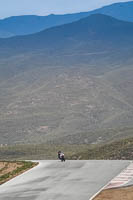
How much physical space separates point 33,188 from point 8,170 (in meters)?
12.0

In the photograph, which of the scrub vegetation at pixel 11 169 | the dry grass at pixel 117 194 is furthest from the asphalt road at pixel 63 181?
the scrub vegetation at pixel 11 169

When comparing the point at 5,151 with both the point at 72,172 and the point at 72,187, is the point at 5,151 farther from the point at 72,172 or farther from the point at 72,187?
the point at 72,187

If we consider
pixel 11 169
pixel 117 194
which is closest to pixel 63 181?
pixel 117 194

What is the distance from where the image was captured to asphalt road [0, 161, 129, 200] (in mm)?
36938

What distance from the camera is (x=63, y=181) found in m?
41.8

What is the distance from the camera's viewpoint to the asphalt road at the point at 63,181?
3694 cm

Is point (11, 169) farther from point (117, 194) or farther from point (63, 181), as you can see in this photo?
point (117, 194)

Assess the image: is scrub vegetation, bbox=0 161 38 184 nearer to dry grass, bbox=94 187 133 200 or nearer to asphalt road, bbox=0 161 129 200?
asphalt road, bbox=0 161 129 200

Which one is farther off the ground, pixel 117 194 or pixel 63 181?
pixel 63 181

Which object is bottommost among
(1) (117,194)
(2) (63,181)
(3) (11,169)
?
(1) (117,194)

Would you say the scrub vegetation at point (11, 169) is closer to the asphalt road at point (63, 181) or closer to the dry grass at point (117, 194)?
the asphalt road at point (63, 181)

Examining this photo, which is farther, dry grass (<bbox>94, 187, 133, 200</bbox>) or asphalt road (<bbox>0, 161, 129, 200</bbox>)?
asphalt road (<bbox>0, 161, 129, 200</bbox>)

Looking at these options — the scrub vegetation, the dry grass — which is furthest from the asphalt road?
the scrub vegetation

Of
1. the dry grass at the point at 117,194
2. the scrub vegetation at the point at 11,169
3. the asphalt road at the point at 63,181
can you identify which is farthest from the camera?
the scrub vegetation at the point at 11,169
